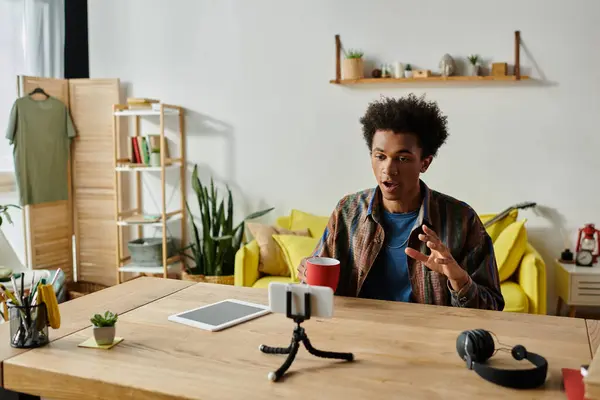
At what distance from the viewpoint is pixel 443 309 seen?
163 centimetres

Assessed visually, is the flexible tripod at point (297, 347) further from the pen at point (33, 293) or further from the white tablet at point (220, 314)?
the pen at point (33, 293)

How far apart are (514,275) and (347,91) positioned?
163 cm

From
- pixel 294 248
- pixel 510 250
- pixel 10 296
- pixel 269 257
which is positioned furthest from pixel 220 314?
pixel 510 250

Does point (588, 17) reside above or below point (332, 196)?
above

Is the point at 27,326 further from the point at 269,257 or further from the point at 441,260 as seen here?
the point at 269,257

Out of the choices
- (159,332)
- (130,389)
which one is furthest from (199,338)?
(130,389)

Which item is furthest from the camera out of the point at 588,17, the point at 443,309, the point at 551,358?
the point at 588,17

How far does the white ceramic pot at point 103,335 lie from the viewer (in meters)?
1.35

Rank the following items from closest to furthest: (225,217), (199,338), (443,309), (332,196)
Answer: (199,338) < (443,309) < (332,196) < (225,217)

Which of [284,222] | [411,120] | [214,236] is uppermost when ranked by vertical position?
[411,120]

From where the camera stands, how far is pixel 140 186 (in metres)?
4.77

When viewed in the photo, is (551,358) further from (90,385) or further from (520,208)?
(520,208)

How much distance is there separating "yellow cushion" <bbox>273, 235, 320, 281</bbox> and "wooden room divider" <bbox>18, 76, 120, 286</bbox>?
5.37 ft

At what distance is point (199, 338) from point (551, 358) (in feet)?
2.52
